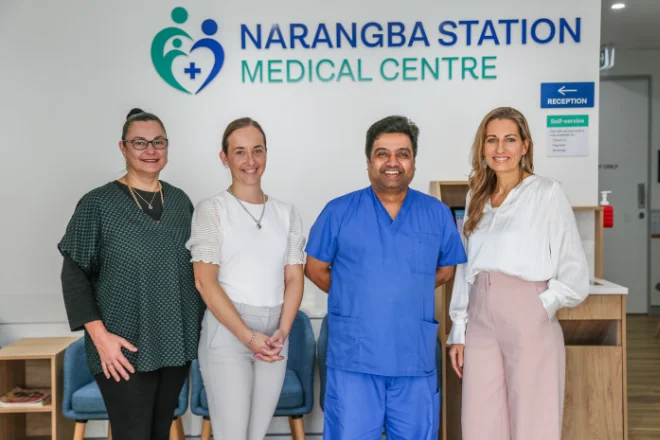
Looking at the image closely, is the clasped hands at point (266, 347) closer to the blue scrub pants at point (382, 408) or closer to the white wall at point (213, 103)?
the blue scrub pants at point (382, 408)

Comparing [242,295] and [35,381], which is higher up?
[242,295]

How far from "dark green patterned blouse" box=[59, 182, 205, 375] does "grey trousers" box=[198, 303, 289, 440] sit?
11cm

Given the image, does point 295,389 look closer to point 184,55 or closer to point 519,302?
point 519,302

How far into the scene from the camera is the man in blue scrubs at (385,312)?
2139 millimetres

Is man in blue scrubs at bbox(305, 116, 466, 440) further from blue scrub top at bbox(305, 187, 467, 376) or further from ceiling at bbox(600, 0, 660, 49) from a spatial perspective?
ceiling at bbox(600, 0, 660, 49)

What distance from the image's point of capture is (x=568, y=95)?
3.64 m

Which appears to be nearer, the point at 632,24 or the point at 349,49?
the point at 349,49

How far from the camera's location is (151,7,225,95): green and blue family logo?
3.65 metres

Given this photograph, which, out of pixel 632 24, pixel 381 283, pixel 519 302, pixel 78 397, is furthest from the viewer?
pixel 632 24

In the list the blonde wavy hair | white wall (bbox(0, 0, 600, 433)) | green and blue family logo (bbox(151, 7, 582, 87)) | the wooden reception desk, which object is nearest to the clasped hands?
the blonde wavy hair

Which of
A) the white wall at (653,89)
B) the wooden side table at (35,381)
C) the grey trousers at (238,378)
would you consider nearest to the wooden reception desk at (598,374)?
the grey trousers at (238,378)

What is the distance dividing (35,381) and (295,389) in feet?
5.28

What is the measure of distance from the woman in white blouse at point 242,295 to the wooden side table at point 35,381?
4.89 feet

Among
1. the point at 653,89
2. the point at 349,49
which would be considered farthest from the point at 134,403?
the point at 653,89
